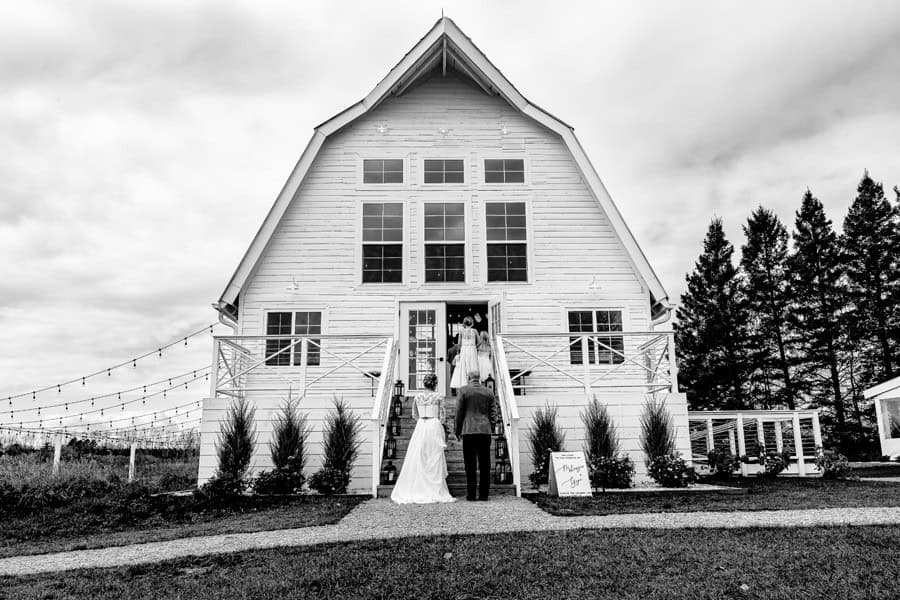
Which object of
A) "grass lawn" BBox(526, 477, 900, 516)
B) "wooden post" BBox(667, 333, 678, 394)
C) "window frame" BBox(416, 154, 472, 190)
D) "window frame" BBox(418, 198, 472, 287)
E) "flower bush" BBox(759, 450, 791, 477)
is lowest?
"grass lawn" BBox(526, 477, 900, 516)

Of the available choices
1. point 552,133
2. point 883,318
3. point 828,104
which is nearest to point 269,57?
point 552,133

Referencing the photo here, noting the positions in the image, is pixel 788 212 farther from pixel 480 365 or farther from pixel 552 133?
pixel 480 365

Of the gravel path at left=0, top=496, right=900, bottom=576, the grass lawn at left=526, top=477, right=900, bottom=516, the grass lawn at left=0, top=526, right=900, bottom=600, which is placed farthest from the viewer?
the grass lawn at left=526, top=477, right=900, bottom=516

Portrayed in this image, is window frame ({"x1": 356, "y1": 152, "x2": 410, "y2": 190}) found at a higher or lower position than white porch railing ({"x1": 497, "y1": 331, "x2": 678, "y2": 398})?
higher

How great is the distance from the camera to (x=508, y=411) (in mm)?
10852

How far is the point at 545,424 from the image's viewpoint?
36.1 ft

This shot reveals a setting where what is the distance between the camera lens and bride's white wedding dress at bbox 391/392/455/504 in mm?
9148

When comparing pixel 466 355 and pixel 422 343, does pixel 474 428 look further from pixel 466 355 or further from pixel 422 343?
pixel 422 343

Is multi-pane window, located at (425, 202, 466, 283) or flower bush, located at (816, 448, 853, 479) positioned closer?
flower bush, located at (816, 448, 853, 479)

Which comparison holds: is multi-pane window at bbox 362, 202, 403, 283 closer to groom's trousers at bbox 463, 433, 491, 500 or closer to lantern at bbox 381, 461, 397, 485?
lantern at bbox 381, 461, 397, 485

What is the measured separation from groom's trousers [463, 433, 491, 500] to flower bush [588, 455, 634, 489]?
1973mm

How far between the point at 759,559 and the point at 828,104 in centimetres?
1668

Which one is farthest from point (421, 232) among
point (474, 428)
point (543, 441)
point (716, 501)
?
point (716, 501)

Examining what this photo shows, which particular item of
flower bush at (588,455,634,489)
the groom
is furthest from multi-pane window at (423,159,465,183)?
flower bush at (588,455,634,489)
